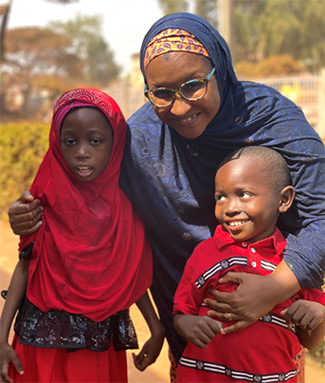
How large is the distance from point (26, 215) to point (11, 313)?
1.49 ft

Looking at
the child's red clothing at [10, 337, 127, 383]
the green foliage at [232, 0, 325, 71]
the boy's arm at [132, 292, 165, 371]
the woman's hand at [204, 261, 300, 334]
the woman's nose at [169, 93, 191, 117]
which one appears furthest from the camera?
the green foliage at [232, 0, 325, 71]

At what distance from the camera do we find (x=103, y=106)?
244cm

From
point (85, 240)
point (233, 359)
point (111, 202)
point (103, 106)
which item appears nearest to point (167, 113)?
point (103, 106)

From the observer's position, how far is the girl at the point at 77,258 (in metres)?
2.42

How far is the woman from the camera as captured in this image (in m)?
2.14

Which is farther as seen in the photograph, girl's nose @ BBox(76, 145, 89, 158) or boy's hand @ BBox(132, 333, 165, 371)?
boy's hand @ BBox(132, 333, 165, 371)

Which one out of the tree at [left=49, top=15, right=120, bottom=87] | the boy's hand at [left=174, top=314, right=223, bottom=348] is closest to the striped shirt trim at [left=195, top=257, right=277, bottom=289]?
the boy's hand at [left=174, top=314, right=223, bottom=348]

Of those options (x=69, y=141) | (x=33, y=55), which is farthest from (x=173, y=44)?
(x=33, y=55)

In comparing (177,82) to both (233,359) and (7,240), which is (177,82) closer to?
(233,359)

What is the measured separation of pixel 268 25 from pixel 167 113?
38365 millimetres

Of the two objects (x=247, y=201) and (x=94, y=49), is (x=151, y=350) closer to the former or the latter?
(x=247, y=201)

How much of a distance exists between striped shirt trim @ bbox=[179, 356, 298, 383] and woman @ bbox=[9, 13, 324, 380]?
0.63 ft

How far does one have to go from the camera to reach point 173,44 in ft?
7.13

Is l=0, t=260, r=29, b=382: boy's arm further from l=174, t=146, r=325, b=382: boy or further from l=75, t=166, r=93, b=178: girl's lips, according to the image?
l=174, t=146, r=325, b=382: boy
